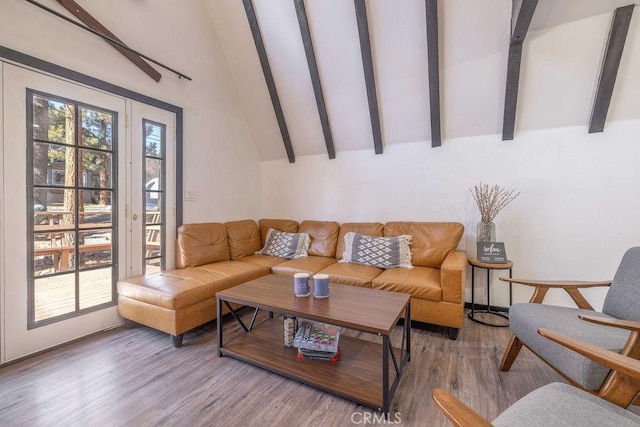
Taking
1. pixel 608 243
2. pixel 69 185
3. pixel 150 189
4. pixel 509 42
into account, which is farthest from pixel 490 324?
pixel 69 185

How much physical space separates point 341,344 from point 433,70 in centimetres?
256

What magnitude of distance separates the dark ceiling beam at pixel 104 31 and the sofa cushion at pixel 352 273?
257 centimetres

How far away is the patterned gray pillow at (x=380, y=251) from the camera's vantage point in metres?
2.84

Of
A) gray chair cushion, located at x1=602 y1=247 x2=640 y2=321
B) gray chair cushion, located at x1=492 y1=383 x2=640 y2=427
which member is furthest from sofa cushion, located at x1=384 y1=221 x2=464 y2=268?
gray chair cushion, located at x1=492 y1=383 x2=640 y2=427

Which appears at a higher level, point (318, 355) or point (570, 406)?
point (570, 406)

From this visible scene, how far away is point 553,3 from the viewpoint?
7.23 ft

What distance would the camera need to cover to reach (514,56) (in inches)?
93.3

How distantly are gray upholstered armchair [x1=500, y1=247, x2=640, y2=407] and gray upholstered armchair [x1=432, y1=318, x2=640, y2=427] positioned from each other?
0.41 feet

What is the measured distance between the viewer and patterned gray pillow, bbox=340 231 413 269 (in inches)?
112

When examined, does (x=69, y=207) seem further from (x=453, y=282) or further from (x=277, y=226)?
(x=453, y=282)

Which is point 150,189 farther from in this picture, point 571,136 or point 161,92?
point 571,136

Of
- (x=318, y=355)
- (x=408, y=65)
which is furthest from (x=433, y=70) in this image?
(x=318, y=355)

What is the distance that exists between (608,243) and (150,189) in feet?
14.4

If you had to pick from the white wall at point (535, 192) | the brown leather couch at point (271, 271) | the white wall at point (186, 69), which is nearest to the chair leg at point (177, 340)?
the brown leather couch at point (271, 271)
